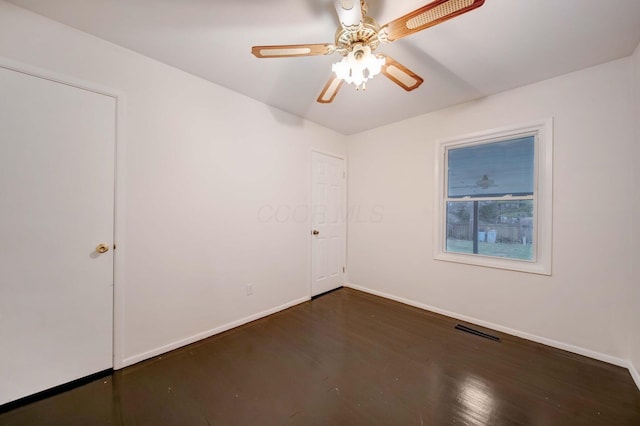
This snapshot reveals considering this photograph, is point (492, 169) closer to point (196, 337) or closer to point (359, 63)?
point (359, 63)

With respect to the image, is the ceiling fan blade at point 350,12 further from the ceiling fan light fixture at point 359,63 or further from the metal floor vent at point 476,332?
the metal floor vent at point 476,332

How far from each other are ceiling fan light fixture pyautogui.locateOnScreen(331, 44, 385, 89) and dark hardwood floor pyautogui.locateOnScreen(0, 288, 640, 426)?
2.10 metres

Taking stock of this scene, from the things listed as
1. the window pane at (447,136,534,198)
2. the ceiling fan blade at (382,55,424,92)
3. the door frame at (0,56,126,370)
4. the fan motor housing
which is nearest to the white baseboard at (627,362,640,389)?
the window pane at (447,136,534,198)

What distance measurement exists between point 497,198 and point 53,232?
3849 millimetres

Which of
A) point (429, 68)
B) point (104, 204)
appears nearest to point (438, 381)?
point (429, 68)

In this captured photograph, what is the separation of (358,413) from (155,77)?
2.93 metres

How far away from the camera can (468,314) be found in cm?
277

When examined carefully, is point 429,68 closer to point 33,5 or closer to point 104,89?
point 104,89

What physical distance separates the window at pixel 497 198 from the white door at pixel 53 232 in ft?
10.8

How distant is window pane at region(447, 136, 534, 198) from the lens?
2.51 m

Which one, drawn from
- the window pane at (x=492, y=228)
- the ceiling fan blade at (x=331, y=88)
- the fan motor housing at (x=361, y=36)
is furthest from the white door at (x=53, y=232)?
the window pane at (x=492, y=228)

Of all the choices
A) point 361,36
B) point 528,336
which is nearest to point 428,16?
point 361,36

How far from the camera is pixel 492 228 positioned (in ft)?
8.94

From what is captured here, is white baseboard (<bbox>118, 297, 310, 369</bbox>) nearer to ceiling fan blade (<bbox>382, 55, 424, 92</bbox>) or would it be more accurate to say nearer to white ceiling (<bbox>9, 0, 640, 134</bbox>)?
white ceiling (<bbox>9, 0, 640, 134</bbox>)
